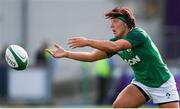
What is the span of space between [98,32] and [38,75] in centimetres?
573

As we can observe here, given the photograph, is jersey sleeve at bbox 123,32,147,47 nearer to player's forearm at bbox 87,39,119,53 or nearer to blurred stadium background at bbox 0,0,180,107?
player's forearm at bbox 87,39,119,53

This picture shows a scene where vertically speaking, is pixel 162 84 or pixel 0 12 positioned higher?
pixel 162 84

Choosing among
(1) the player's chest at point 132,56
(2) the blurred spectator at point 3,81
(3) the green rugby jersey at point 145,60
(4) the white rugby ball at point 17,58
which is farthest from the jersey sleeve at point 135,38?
(2) the blurred spectator at point 3,81

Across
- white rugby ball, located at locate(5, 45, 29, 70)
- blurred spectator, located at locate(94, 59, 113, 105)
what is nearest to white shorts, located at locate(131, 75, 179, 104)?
white rugby ball, located at locate(5, 45, 29, 70)

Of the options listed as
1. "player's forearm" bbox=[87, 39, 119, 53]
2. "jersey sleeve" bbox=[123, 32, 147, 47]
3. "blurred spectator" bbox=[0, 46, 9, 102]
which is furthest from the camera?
"blurred spectator" bbox=[0, 46, 9, 102]

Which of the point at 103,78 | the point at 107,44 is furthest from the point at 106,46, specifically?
the point at 103,78

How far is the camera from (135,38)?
10594mm

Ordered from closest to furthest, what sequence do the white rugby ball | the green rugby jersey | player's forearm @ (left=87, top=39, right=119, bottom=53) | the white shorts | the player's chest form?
player's forearm @ (left=87, top=39, right=119, bottom=53) < the green rugby jersey < the player's chest < the white shorts < the white rugby ball

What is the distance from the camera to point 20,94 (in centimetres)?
2005

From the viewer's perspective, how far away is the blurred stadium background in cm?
1995

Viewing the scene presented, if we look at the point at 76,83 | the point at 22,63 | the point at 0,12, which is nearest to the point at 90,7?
the point at 0,12

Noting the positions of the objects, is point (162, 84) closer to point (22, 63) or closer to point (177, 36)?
point (22, 63)

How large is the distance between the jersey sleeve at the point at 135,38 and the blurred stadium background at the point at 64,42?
26.8 ft

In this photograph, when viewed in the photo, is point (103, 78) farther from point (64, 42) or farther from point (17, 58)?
point (17, 58)
